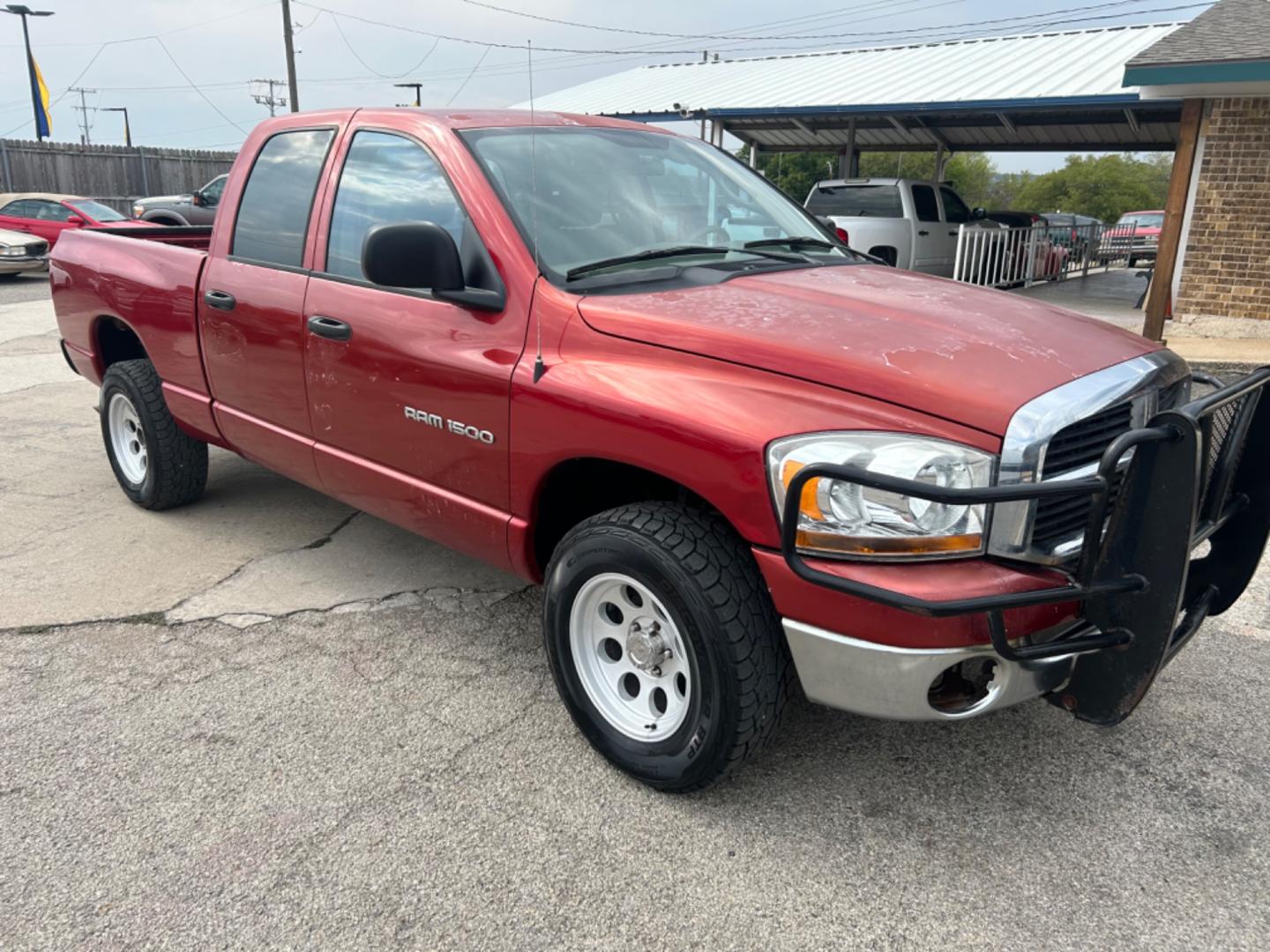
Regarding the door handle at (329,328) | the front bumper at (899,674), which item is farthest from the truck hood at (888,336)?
the door handle at (329,328)

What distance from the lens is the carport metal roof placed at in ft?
46.3

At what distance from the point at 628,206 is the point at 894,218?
11.4 meters

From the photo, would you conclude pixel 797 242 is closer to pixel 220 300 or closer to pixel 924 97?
pixel 220 300

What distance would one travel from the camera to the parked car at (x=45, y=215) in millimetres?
18656

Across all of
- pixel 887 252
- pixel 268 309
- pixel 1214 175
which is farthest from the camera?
pixel 887 252

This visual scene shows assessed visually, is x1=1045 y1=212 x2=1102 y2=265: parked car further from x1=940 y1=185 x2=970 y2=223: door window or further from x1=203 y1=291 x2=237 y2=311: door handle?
x1=203 y1=291 x2=237 y2=311: door handle

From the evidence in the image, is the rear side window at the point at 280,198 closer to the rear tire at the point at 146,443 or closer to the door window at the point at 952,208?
the rear tire at the point at 146,443

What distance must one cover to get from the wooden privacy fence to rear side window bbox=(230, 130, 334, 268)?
1027 inches

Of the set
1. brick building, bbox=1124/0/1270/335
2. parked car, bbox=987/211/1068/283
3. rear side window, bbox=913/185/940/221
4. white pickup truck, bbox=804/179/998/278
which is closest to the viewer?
brick building, bbox=1124/0/1270/335

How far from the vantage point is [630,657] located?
2.85 meters

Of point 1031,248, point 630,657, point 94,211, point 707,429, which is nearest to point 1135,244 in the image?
point 1031,248

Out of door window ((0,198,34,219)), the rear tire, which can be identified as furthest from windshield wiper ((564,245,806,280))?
door window ((0,198,34,219))

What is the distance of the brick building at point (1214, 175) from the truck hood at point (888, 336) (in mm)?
7753

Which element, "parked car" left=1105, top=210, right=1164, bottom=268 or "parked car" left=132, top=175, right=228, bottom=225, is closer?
Answer: "parked car" left=132, top=175, right=228, bottom=225
